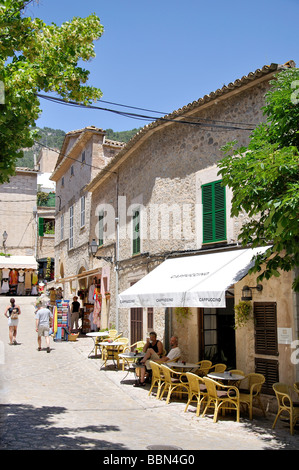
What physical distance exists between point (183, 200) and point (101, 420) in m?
6.56

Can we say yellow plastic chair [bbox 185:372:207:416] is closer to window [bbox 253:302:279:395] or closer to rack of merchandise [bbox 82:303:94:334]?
window [bbox 253:302:279:395]

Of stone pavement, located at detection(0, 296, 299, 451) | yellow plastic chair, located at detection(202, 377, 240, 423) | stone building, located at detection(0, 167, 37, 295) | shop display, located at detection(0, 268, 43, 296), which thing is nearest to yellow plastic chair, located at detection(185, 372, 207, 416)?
yellow plastic chair, located at detection(202, 377, 240, 423)

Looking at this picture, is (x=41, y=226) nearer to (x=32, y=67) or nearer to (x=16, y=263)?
(x=16, y=263)

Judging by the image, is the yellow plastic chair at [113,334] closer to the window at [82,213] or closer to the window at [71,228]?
the window at [82,213]

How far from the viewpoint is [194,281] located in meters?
9.64

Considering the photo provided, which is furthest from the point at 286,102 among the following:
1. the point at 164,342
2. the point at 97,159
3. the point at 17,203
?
the point at 17,203

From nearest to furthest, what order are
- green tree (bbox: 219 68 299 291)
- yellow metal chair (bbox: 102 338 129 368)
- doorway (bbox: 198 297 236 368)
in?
1. green tree (bbox: 219 68 299 291)
2. doorway (bbox: 198 297 236 368)
3. yellow metal chair (bbox: 102 338 129 368)

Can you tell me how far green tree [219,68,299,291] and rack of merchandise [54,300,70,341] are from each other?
12.5 meters

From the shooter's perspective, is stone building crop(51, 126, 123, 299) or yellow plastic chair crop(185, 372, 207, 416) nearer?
yellow plastic chair crop(185, 372, 207, 416)

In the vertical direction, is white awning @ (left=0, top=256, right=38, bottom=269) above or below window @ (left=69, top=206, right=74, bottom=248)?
below

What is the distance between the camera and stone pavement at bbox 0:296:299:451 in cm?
635

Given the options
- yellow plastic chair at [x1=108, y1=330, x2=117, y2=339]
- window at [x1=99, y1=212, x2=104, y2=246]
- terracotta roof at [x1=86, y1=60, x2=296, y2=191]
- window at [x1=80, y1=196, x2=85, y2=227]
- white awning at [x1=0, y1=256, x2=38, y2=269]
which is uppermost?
terracotta roof at [x1=86, y1=60, x2=296, y2=191]

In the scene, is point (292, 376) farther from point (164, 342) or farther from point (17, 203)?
point (17, 203)
